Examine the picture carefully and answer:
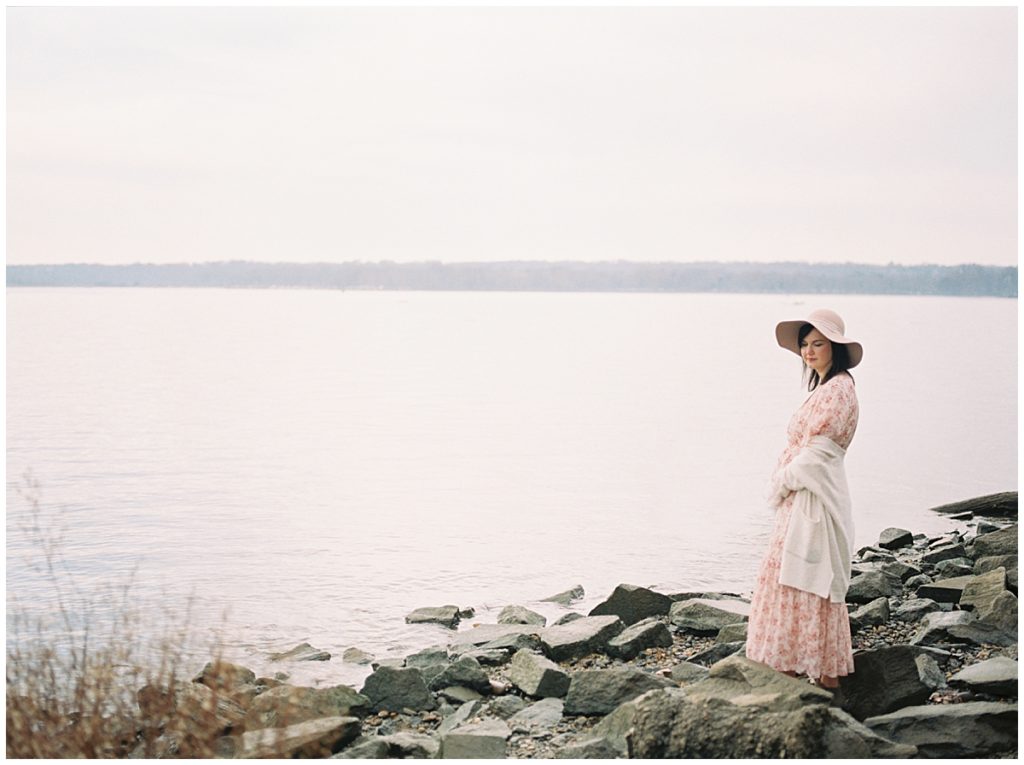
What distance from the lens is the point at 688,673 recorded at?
5.57 metres

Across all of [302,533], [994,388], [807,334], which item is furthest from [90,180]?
[994,388]

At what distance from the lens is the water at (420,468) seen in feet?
28.9

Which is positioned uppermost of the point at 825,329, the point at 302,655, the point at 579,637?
the point at 825,329

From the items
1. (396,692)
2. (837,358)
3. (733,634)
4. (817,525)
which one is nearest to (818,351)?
(837,358)

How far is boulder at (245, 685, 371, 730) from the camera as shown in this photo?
197 inches

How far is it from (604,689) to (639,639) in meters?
1.12

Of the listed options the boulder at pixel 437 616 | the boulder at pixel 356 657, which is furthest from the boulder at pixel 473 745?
the boulder at pixel 437 616

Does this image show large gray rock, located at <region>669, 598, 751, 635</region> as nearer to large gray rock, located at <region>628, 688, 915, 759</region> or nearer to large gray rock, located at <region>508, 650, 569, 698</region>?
large gray rock, located at <region>508, 650, 569, 698</region>

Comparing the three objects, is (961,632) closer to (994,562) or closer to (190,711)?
(994,562)

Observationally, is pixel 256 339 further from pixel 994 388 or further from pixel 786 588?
pixel 786 588

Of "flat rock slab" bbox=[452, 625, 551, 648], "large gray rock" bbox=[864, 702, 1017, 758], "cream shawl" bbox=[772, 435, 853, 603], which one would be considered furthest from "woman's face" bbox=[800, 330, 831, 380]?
"flat rock slab" bbox=[452, 625, 551, 648]

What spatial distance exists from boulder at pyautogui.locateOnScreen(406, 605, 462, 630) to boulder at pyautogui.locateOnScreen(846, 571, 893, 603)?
2.56 meters

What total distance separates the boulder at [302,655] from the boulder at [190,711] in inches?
69.5

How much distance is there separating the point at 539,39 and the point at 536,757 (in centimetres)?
893
